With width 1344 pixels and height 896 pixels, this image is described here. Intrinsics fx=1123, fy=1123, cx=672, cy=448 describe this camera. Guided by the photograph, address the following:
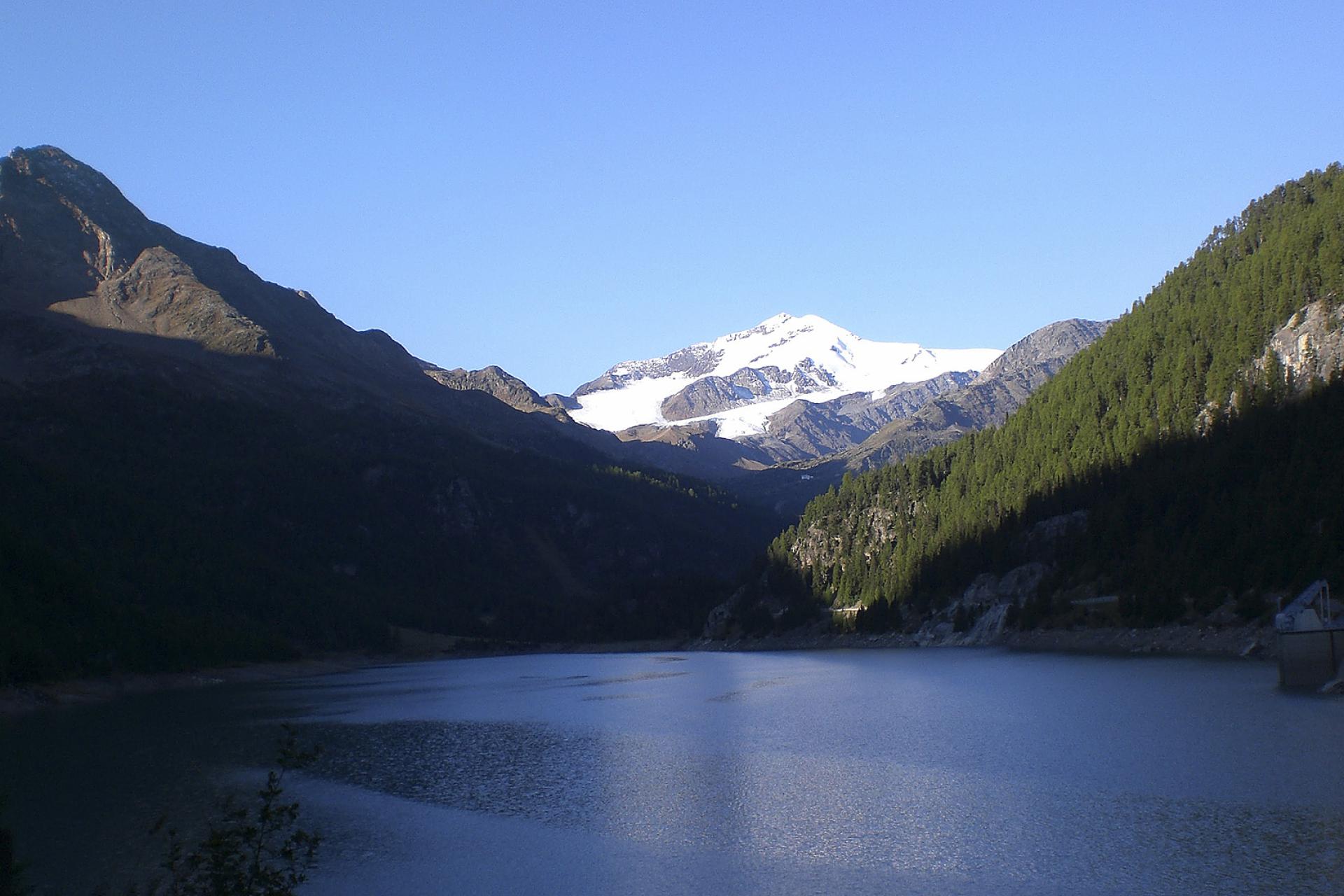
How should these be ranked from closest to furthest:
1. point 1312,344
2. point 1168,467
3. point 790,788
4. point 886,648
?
point 790,788 < point 1312,344 < point 1168,467 < point 886,648

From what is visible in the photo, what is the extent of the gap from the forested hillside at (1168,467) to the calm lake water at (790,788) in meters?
20.2

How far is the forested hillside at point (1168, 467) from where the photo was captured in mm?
98062

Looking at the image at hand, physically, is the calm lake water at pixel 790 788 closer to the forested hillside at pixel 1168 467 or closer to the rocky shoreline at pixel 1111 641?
the rocky shoreline at pixel 1111 641

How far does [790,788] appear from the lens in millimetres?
48719

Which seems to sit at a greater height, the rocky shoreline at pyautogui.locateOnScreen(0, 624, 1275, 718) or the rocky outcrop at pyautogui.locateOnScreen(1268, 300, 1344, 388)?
the rocky outcrop at pyautogui.locateOnScreen(1268, 300, 1344, 388)

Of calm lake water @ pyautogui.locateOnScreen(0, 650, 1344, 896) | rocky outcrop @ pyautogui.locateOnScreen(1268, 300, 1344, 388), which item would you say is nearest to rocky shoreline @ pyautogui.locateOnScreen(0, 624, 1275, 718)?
calm lake water @ pyautogui.locateOnScreen(0, 650, 1344, 896)

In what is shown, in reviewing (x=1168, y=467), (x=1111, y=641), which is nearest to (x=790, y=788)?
(x=1111, y=641)

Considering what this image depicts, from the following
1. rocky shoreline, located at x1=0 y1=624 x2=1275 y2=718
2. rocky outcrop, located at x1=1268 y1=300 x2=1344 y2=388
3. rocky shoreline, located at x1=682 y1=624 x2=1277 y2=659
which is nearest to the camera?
rocky shoreline, located at x1=682 y1=624 x2=1277 y2=659

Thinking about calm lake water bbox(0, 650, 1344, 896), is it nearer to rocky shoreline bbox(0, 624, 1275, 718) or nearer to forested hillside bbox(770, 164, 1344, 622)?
rocky shoreline bbox(0, 624, 1275, 718)

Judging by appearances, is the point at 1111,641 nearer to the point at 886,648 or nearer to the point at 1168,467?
the point at 1168,467

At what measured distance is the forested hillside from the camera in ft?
322

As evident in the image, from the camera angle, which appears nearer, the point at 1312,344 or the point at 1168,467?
the point at 1312,344

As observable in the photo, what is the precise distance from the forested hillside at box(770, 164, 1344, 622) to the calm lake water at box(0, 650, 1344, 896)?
20.2 meters

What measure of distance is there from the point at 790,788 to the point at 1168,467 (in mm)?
89496
